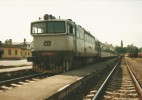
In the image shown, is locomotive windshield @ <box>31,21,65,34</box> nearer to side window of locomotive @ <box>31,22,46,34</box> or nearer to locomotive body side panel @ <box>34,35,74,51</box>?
side window of locomotive @ <box>31,22,46,34</box>

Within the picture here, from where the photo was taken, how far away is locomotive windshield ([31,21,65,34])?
13797mm

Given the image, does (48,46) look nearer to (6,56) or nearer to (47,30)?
(47,30)

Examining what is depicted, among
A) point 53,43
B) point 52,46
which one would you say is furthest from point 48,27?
point 52,46

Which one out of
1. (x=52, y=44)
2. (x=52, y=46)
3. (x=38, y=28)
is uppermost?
(x=38, y=28)

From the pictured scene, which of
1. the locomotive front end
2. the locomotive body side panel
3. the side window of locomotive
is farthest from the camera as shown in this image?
the side window of locomotive

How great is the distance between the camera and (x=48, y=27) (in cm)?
1412

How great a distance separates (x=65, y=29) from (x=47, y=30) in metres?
1.25

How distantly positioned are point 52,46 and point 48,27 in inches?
48.8

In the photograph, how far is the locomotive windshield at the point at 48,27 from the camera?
13.8 metres

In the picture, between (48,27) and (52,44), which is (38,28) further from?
(52,44)

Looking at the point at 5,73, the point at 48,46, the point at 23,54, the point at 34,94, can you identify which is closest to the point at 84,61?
the point at 48,46

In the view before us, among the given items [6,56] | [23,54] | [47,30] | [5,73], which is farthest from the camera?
[23,54]

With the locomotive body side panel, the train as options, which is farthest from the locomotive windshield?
the locomotive body side panel

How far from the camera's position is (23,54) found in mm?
60250
